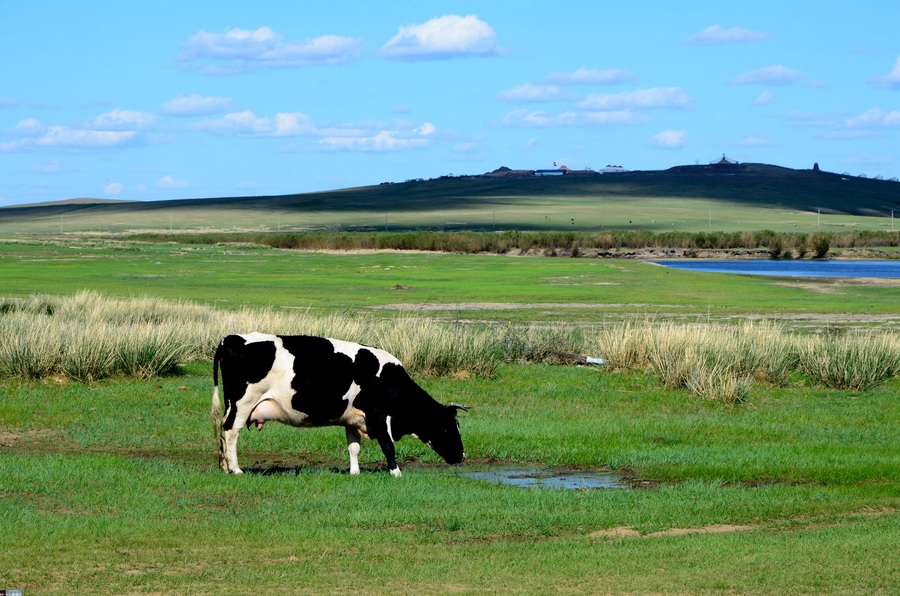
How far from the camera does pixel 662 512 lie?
1146 cm

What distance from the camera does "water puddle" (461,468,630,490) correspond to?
13.4 metres

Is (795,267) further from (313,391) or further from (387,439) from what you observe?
(313,391)

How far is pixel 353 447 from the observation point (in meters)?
13.4

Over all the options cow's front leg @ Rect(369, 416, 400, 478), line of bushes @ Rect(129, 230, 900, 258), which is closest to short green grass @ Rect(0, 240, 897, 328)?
cow's front leg @ Rect(369, 416, 400, 478)

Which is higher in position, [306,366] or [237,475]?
[306,366]

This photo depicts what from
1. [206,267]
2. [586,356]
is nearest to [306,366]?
[586,356]

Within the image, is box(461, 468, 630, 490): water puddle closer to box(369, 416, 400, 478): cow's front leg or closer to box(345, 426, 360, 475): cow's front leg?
box(369, 416, 400, 478): cow's front leg

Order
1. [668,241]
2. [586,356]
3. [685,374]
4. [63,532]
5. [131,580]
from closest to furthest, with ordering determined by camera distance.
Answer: [131,580] → [63,532] → [685,374] → [586,356] → [668,241]

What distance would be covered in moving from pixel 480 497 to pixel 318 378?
2.35 m

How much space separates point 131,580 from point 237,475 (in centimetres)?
434

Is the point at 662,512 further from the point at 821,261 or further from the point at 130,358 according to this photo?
the point at 821,261

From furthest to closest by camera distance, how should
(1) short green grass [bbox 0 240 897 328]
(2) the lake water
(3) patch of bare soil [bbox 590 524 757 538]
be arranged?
1. (2) the lake water
2. (1) short green grass [bbox 0 240 897 328]
3. (3) patch of bare soil [bbox 590 524 757 538]

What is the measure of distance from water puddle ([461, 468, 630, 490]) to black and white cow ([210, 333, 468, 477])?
39.1 inches

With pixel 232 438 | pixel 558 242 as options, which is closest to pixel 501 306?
pixel 232 438
